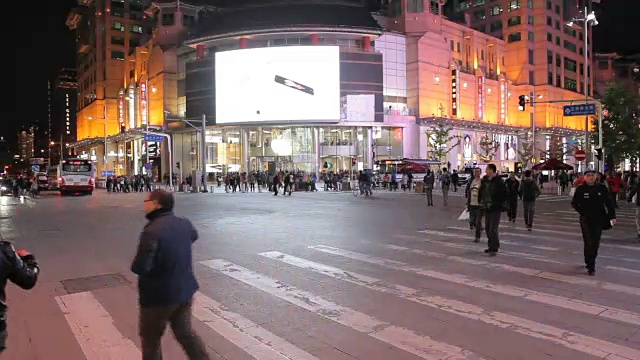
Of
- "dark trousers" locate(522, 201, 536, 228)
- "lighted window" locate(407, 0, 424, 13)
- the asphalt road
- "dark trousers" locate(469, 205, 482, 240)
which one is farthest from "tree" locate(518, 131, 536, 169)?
the asphalt road

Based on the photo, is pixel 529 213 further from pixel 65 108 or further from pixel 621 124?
pixel 65 108

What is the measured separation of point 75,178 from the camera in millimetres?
42469

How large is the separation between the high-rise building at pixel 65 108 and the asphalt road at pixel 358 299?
13955 cm

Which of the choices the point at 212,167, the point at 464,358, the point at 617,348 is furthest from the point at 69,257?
the point at 212,167

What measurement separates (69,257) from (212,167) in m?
61.7

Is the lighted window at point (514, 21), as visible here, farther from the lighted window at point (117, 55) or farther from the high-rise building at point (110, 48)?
the lighted window at point (117, 55)

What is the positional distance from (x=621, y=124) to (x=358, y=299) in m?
44.7

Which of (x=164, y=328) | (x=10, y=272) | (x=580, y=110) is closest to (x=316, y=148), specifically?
(x=580, y=110)

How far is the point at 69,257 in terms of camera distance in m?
11.1

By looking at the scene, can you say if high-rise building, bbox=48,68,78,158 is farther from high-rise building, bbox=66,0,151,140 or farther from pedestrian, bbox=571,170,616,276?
pedestrian, bbox=571,170,616,276

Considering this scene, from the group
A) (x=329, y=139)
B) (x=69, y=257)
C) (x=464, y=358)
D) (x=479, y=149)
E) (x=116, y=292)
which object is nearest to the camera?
(x=464, y=358)

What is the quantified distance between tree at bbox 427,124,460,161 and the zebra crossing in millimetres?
55215

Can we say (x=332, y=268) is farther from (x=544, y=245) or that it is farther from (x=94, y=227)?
(x=94, y=227)

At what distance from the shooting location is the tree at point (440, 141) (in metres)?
65.4
